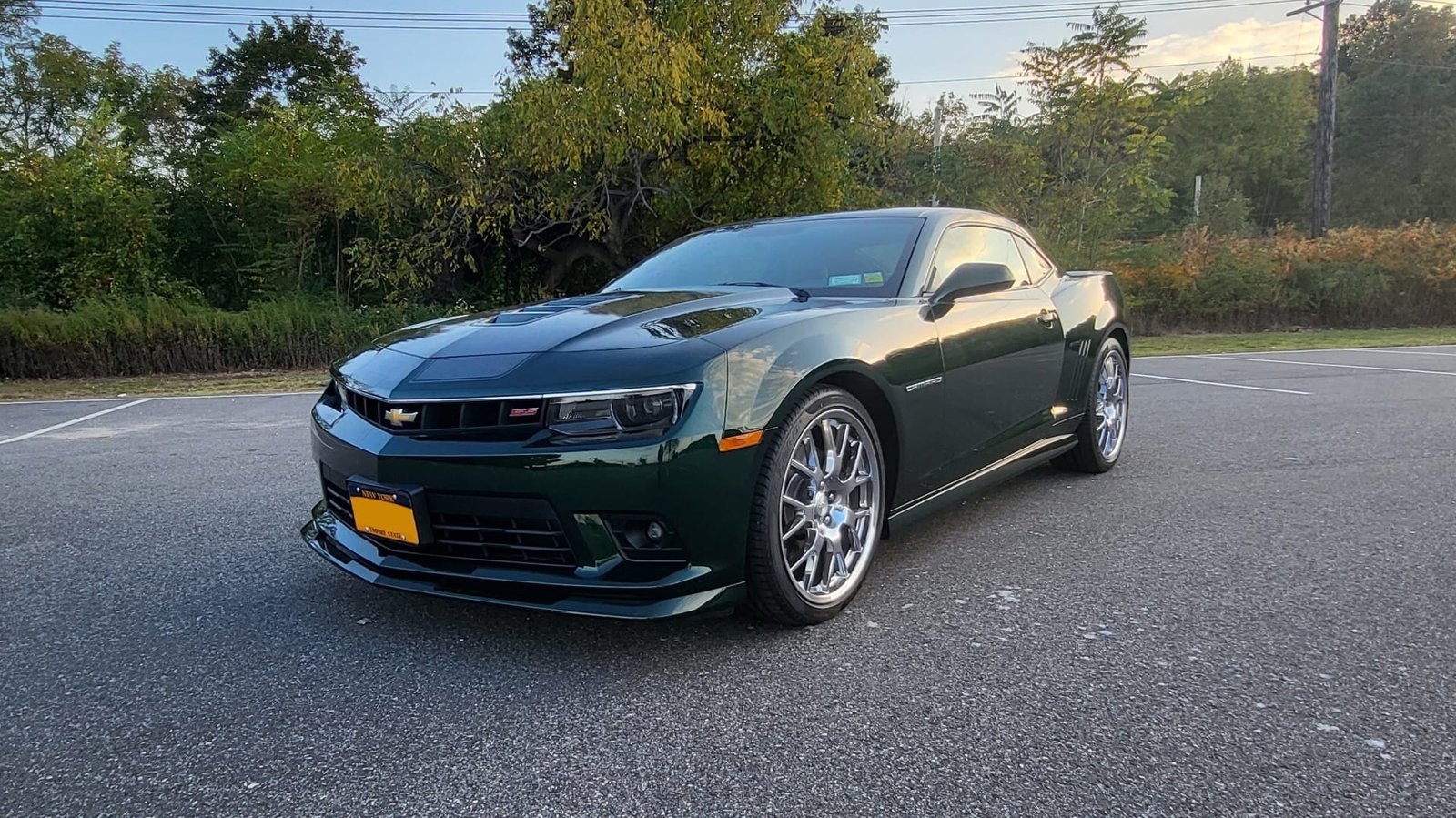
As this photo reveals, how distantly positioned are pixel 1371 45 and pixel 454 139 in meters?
47.7

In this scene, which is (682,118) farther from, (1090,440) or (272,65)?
(272,65)

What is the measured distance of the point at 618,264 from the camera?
52.4 ft

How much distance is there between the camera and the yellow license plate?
246 centimetres

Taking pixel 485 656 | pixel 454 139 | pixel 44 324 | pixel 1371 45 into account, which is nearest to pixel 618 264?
pixel 454 139

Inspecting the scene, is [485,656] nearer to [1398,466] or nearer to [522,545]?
[522,545]

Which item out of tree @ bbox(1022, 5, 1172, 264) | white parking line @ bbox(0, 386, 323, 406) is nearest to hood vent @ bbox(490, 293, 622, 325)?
white parking line @ bbox(0, 386, 323, 406)

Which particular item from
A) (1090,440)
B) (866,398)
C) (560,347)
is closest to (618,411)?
(560,347)

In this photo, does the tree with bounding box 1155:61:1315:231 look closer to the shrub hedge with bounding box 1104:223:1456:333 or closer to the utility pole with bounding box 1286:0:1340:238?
the utility pole with bounding box 1286:0:1340:238

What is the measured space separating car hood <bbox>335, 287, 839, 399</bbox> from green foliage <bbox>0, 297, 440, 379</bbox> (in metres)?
11.0

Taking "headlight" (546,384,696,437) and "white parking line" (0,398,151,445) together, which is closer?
"headlight" (546,384,696,437)

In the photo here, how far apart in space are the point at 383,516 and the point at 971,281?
2263mm

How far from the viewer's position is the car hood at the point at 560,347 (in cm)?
238

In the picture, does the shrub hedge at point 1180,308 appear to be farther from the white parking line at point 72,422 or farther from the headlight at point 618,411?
the headlight at point 618,411

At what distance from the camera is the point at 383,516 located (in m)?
2.52
